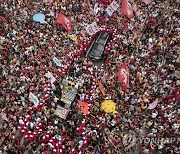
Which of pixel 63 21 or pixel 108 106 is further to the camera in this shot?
pixel 63 21

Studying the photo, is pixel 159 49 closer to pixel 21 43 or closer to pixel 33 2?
pixel 21 43

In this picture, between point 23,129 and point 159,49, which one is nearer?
point 23,129

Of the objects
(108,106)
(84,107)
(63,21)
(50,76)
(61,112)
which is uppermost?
(63,21)

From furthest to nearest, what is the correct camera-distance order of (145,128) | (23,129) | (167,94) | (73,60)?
(73,60) < (167,94) < (145,128) < (23,129)

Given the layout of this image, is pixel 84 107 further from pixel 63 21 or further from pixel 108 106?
pixel 63 21

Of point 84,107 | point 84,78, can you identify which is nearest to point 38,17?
point 84,78

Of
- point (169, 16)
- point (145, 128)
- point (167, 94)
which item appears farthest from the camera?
point (169, 16)

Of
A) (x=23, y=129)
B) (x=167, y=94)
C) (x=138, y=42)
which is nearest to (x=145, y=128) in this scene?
(x=167, y=94)

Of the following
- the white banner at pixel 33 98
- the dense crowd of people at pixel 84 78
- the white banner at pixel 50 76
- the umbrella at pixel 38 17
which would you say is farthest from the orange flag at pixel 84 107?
the umbrella at pixel 38 17
